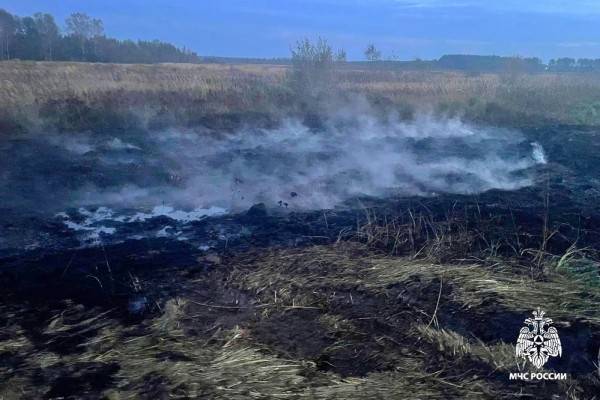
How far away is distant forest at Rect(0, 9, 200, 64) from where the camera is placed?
3491 centimetres

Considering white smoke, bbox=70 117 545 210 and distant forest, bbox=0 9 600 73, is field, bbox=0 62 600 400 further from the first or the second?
distant forest, bbox=0 9 600 73

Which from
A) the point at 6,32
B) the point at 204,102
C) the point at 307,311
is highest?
the point at 6,32

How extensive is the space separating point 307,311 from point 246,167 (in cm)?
653

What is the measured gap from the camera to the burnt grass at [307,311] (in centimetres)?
373

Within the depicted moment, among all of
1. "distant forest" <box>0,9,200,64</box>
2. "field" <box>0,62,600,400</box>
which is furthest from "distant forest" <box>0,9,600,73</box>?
"field" <box>0,62,600,400</box>

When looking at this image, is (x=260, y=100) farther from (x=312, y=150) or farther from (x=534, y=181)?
(x=534, y=181)

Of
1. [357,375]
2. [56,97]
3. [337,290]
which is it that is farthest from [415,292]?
[56,97]

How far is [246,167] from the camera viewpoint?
36.1ft

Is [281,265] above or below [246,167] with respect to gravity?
below

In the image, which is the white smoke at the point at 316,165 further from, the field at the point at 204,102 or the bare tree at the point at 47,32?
the bare tree at the point at 47,32

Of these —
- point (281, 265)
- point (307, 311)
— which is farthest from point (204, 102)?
point (307, 311)

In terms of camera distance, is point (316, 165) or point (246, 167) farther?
point (316, 165)

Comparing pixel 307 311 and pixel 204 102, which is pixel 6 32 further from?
pixel 307 311

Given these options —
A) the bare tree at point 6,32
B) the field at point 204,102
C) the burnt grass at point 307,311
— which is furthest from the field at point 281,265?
the bare tree at point 6,32
